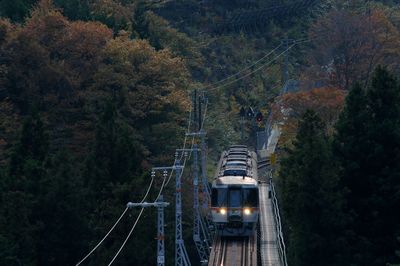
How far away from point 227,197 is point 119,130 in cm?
670

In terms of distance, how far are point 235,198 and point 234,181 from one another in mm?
638

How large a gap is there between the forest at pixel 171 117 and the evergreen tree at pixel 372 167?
2.0 inches

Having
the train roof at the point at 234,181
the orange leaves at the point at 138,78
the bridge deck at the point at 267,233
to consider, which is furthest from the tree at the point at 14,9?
the train roof at the point at 234,181

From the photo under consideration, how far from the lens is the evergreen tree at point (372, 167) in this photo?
107 feet

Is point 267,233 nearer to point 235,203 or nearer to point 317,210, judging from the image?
point 235,203

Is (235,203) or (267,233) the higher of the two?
(267,233)

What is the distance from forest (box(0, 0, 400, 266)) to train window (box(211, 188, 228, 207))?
2278 mm

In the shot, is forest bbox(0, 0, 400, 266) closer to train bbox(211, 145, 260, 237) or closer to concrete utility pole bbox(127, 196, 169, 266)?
train bbox(211, 145, 260, 237)

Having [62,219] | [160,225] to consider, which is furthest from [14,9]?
[160,225]

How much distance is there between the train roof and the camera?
3556cm

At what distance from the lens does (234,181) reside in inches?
1405

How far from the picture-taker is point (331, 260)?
3250 centimetres

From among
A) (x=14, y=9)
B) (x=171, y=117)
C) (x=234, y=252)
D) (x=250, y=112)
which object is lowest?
(x=234, y=252)

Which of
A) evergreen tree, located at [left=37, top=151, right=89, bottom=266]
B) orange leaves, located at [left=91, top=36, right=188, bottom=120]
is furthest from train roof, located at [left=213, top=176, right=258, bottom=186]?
orange leaves, located at [left=91, top=36, right=188, bottom=120]
